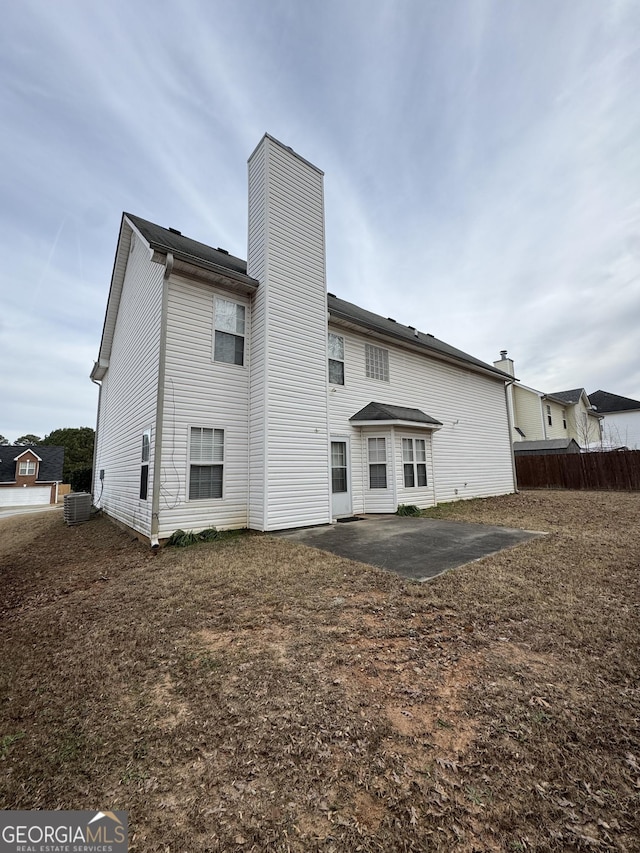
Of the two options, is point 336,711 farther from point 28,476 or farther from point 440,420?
point 28,476

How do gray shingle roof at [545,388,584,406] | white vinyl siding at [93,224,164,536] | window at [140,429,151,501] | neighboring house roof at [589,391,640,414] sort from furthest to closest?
neighboring house roof at [589,391,640,414], gray shingle roof at [545,388,584,406], white vinyl siding at [93,224,164,536], window at [140,429,151,501]

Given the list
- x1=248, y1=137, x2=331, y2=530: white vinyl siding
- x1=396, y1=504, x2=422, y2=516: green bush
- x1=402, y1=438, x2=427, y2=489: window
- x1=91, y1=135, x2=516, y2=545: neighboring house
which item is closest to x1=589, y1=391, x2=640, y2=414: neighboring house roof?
x1=91, y1=135, x2=516, y2=545: neighboring house

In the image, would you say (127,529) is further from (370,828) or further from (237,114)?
(237,114)

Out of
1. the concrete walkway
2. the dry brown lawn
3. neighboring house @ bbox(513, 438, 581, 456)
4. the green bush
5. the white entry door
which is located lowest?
the dry brown lawn

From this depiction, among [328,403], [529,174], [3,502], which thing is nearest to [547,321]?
[529,174]

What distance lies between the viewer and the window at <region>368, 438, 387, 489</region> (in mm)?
10445

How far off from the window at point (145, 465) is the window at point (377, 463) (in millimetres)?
6125

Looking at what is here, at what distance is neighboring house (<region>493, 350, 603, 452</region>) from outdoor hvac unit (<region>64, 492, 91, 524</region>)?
2248 centimetres

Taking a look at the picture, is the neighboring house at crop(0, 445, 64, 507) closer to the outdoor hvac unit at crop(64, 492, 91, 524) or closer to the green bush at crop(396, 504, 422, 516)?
the outdoor hvac unit at crop(64, 492, 91, 524)

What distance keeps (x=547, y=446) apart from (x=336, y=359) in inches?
748

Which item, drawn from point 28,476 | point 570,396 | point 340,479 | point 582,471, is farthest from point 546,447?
point 28,476

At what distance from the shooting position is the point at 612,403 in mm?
35000

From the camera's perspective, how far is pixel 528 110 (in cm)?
894

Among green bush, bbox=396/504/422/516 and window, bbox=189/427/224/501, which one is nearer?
window, bbox=189/427/224/501
